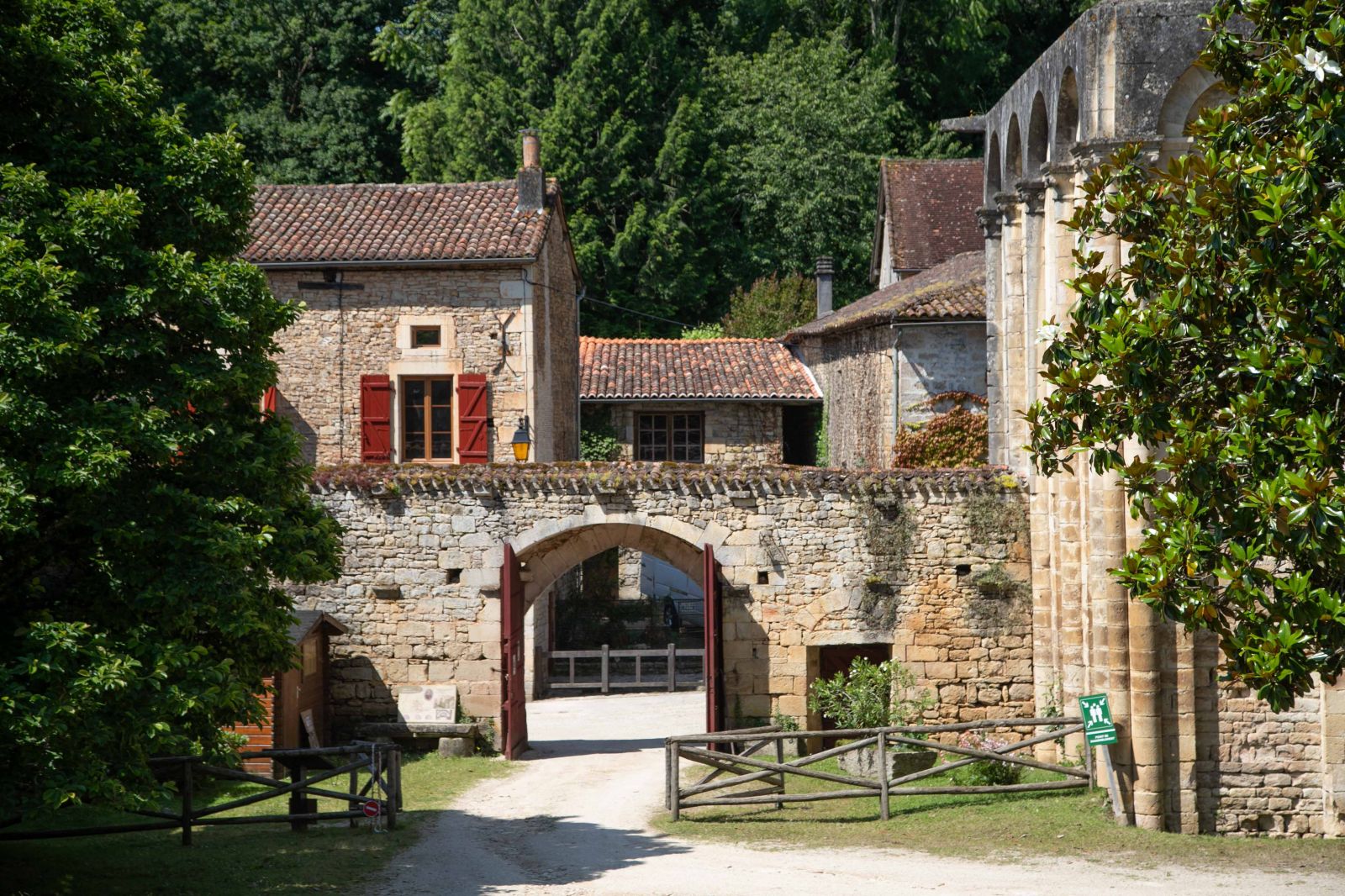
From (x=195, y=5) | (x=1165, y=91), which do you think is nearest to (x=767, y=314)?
(x=195, y=5)

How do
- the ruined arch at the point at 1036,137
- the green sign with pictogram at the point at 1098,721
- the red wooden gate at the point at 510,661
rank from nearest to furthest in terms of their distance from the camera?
the green sign with pictogram at the point at 1098,721 < the ruined arch at the point at 1036,137 < the red wooden gate at the point at 510,661

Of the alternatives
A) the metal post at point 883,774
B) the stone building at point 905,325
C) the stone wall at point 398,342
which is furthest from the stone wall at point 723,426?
the metal post at point 883,774

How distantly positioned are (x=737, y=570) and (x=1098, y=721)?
4.82 meters

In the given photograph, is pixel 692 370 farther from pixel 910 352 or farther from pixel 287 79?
pixel 287 79

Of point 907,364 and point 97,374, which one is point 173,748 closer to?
point 97,374

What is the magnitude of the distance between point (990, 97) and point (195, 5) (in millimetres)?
22021

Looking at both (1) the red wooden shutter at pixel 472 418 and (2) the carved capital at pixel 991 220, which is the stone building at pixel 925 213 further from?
(2) the carved capital at pixel 991 220

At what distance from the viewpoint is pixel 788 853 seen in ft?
40.1

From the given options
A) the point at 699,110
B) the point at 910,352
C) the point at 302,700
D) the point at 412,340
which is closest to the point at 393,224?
the point at 412,340

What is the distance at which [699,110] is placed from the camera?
119 feet

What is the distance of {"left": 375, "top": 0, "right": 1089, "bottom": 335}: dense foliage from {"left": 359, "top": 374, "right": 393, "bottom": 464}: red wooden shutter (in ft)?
44.8

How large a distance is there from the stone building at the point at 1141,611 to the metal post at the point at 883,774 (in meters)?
2.30

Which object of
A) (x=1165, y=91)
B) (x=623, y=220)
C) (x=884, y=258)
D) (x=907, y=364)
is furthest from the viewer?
(x=623, y=220)

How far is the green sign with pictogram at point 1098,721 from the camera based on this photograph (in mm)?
13383
